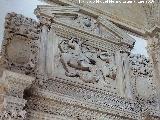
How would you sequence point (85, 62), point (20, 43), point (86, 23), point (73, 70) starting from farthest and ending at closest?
point (86, 23) < point (85, 62) < point (73, 70) < point (20, 43)

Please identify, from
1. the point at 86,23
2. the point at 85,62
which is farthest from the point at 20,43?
the point at 86,23

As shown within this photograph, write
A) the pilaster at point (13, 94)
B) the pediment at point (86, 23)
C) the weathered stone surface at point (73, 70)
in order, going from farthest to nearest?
the pediment at point (86, 23) < the weathered stone surface at point (73, 70) < the pilaster at point (13, 94)

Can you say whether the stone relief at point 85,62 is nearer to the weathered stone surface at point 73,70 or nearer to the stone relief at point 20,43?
the weathered stone surface at point 73,70

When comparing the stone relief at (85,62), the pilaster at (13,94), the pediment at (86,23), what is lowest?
the pilaster at (13,94)

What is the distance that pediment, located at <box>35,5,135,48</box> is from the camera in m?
6.44

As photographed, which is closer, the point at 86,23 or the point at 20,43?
the point at 20,43

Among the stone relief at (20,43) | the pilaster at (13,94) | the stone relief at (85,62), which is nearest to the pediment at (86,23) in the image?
the stone relief at (85,62)

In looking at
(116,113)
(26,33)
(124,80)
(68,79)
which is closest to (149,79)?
(124,80)

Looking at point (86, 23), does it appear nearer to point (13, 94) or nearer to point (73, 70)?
point (73, 70)

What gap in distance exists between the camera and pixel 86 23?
6.77m

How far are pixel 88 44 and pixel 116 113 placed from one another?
132cm

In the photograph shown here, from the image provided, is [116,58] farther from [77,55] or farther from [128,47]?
[77,55]

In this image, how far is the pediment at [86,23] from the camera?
6.44 metres

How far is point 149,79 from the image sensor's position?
6711 mm
